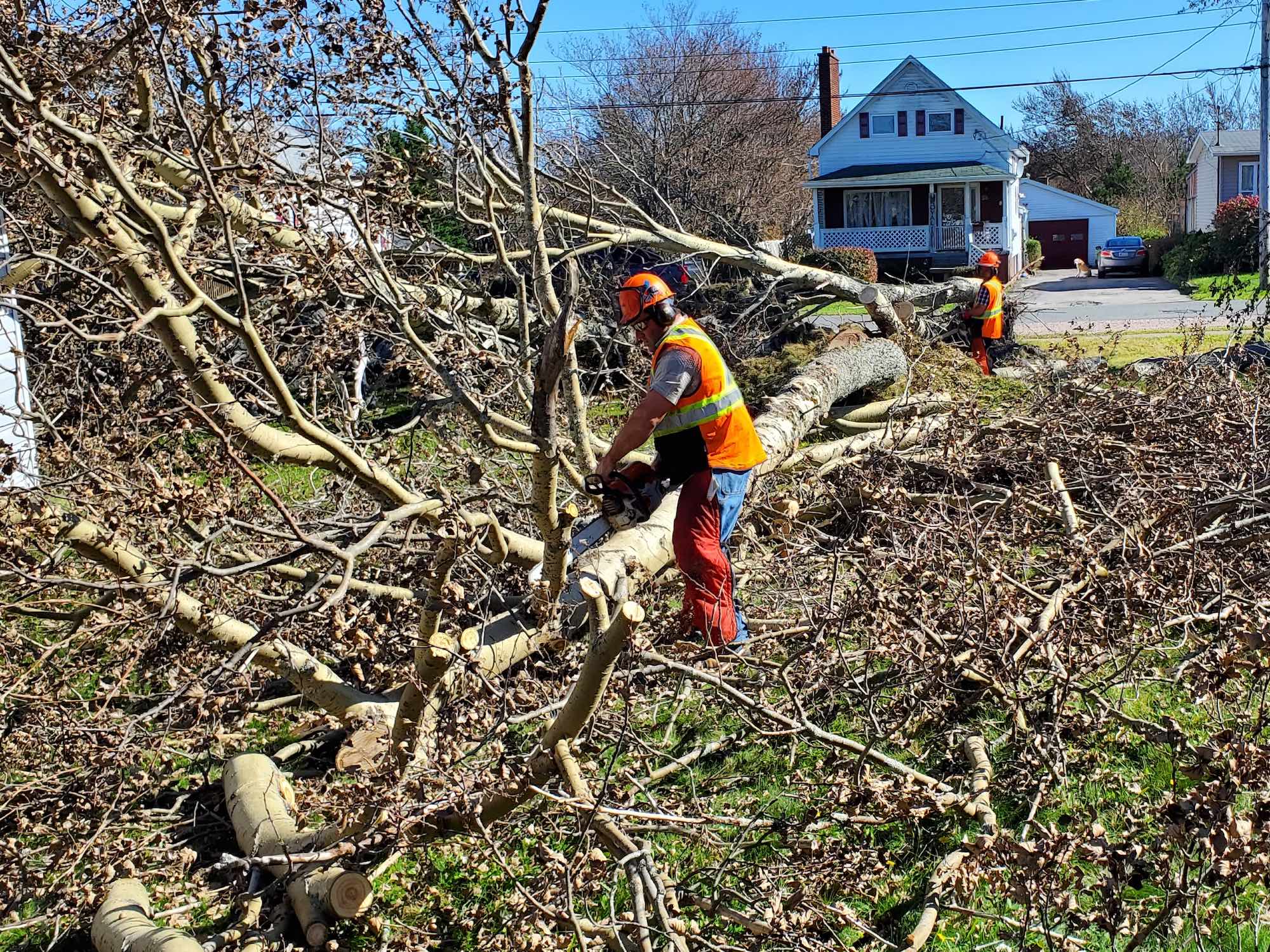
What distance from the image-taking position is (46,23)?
446cm

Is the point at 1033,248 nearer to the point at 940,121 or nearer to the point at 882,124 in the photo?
the point at 940,121

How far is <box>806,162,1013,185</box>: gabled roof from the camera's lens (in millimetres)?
36562

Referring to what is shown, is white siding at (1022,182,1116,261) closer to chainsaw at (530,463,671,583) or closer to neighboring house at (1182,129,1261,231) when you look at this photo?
neighboring house at (1182,129,1261,231)

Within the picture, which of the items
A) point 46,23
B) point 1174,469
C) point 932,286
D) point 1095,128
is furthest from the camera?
point 1095,128

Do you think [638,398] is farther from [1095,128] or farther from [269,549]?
[1095,128]

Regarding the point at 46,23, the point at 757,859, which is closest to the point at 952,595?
the point at 757,859

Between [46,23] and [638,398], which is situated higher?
[46,23]

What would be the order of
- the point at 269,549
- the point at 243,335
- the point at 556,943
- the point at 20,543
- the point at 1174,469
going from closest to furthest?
the point at 556,943
the point at 20,543
the point at 243,335
the point at 269,549
the point at 1174,469

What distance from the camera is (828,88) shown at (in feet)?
131

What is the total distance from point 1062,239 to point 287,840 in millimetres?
46304

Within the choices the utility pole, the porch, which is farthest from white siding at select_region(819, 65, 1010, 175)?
the utility pole

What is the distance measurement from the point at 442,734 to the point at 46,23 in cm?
345

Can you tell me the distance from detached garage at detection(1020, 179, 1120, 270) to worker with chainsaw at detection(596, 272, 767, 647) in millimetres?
41757

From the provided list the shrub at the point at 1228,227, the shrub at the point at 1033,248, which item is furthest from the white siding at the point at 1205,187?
the shrub at the point at 1228,227
